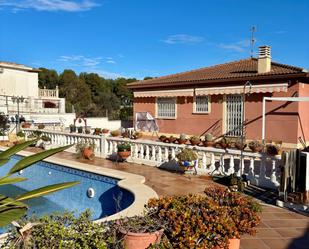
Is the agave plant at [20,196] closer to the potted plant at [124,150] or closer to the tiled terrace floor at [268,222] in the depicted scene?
the tiled terrace floor at [268,222]

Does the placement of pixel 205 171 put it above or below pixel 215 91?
below

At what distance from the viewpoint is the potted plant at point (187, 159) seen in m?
11.9

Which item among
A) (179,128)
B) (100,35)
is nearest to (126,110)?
(100,35)

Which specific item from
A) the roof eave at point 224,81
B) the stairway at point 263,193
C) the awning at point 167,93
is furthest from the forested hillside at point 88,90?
the stairway at point 263,193

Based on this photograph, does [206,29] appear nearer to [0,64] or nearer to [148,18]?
[148,18]

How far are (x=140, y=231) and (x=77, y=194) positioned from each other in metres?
7.64

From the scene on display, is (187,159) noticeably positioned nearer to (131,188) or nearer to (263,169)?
(263,169)

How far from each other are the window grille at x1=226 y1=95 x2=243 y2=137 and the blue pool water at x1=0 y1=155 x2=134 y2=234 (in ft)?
38.8

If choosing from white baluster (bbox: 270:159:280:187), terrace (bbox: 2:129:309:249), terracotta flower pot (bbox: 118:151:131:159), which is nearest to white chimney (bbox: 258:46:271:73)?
terrace (bbox: 2:129:309:249)

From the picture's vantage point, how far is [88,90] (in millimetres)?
66625

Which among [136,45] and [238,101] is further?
[136,45]

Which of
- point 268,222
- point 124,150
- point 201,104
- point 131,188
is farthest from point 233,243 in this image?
point 201,104

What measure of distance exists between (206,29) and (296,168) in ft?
89.9

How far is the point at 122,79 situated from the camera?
7862 cm
